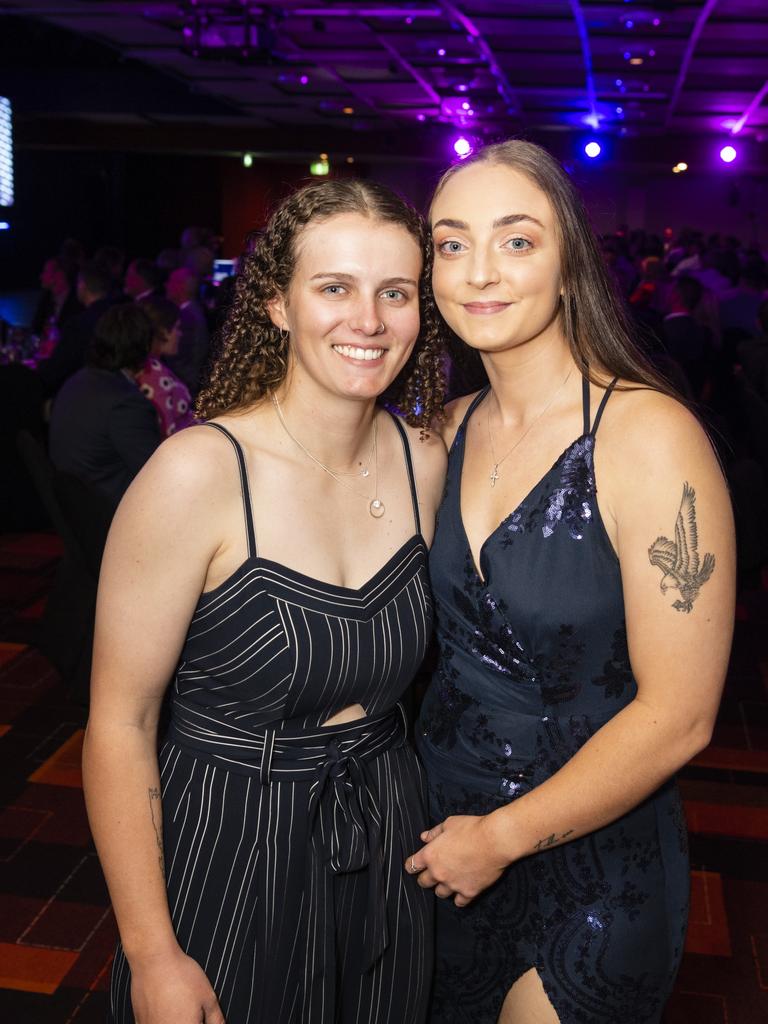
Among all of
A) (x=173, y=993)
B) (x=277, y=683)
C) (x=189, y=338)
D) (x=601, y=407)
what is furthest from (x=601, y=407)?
(x=189, y=338)

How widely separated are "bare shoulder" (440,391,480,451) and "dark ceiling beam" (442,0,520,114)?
6435mm

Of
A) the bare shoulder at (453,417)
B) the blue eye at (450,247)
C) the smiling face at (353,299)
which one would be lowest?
the bare shoulder at (453,417)

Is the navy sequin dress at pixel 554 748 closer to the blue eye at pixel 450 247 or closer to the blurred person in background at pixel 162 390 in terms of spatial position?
the blue eye at pixel 450 247

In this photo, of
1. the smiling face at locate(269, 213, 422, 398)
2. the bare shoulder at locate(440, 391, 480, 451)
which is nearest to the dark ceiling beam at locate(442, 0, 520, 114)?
the bare shoulder at locate(440, 391, 480, 451)

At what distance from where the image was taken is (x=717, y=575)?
1.44 m

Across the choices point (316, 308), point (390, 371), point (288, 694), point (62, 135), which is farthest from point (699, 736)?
point (62, 135)

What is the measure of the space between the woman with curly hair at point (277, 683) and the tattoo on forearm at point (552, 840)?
0.69 ft

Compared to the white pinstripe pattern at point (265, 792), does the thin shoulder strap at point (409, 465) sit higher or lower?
higher

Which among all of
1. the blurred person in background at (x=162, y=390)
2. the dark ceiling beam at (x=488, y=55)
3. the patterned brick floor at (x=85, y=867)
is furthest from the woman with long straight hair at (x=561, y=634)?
the dark ceiling beam at (x=488, y=55)

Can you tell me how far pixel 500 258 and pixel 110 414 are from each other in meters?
3.09

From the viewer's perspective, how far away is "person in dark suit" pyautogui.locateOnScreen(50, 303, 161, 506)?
4406 mm

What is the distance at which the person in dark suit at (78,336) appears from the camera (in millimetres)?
6789

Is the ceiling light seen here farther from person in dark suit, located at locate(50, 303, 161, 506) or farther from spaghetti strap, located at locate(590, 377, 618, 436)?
spaghetti strap, located at locate(590, 377, 618, 436)

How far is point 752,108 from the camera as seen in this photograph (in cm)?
1277
